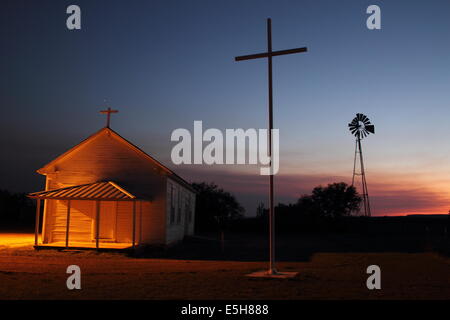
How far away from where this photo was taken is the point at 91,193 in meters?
19.8

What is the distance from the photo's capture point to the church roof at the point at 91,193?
62.8 ft

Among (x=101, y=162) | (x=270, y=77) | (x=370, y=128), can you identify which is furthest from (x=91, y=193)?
(x=370, y=128)

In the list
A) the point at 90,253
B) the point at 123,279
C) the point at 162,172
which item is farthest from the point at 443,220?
the point at 123,279

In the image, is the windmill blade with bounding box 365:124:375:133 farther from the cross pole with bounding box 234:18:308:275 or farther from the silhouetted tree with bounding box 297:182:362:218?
the cross pole with bounding box 234:18:308:275

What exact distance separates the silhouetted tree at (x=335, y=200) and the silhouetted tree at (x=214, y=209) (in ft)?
41.8

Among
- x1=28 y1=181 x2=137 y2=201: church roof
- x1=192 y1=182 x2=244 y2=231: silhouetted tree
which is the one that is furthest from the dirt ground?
x1=192 y1=182 x2=244 y2=231: silhouetted tree

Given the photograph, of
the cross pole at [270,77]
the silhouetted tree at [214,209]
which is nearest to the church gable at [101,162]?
the cross pole at [270,77]

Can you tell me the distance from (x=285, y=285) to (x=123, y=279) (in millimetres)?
3953

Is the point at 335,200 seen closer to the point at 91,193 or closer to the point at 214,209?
the point at 214,209

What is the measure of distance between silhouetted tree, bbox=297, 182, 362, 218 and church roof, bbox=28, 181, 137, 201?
4236cm

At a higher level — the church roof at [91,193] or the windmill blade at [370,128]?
the windmill blade at [370,128]

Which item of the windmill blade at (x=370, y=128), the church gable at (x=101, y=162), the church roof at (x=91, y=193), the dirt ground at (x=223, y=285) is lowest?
the dirt ground at (x=223, y=285)

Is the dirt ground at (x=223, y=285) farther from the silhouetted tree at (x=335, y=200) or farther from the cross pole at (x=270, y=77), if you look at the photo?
the silhouetted tree at (x=335, y=200)
